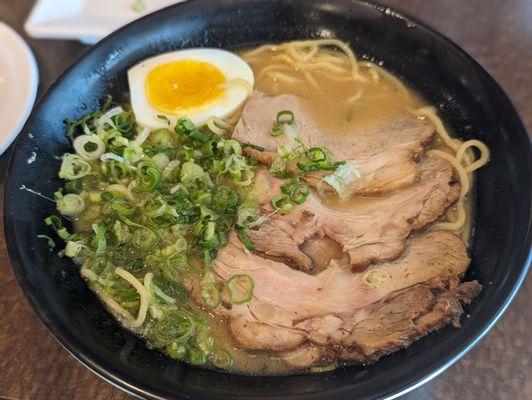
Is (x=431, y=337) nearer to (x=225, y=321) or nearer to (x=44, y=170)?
(x=225, y=321)

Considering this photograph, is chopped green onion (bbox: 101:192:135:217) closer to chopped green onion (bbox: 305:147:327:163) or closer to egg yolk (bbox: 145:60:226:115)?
egg yolk (bbox: 145:60:226:115)

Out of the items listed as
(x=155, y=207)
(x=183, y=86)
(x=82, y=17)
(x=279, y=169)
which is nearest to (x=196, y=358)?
(x=155, y=207)

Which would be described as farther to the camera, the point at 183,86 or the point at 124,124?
the point at 183,86

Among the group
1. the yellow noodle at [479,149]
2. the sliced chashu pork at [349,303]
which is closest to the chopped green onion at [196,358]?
the sliced chashu pork at [349,303]

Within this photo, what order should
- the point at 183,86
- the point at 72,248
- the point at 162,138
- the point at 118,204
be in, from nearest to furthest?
the point at 72,248
the point at 118,204
the point at 162,138
the point at 183,86

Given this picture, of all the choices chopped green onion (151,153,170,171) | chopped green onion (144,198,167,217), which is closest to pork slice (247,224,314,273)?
chopped green onion (144,198,167,217)

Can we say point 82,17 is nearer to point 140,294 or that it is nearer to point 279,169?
point 279,169

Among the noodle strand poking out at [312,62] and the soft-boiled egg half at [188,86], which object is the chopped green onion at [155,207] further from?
the noodle strand poking out at [312,62]

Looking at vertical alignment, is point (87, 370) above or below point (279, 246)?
below
